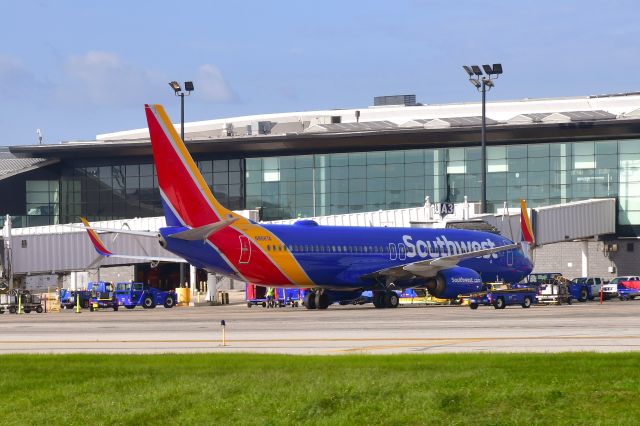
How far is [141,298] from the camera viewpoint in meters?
74.3

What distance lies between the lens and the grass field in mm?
16234

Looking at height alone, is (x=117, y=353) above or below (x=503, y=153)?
below

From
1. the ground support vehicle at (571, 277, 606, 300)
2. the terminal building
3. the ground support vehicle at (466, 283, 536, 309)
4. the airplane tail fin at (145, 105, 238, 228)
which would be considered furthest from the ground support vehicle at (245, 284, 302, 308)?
the terminal building

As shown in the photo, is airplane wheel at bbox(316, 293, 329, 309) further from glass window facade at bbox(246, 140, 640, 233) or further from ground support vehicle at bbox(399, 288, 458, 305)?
glass window facade at bbox(246, 140, 640, 233)

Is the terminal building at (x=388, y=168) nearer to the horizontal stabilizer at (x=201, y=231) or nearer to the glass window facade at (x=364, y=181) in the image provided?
the glass window facade at (x=364, y=181)

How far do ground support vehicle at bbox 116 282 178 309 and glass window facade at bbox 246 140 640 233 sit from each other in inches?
1155

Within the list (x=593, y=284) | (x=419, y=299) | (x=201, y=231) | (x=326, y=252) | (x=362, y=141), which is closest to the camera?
(x=201, y=231)

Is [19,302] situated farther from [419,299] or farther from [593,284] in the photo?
[593,284]

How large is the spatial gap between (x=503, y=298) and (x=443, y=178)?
46283 millimetres

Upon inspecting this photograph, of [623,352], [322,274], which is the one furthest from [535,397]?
[322,274]

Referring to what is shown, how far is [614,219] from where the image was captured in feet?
313

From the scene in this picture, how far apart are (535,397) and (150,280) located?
95651 mm

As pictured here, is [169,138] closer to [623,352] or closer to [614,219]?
[623,352]

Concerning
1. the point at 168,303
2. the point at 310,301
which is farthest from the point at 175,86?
the point at 310,301
